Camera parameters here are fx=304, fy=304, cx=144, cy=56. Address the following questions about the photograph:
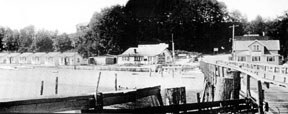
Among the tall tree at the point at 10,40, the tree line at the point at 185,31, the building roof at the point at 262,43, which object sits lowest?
the tall tree at the point at 10,40

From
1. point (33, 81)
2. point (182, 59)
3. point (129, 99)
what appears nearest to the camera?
point (129, 99)

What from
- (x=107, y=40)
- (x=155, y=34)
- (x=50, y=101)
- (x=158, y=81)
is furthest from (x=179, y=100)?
(x=155, y=34)

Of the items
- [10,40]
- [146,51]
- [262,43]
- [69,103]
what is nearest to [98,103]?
[69,103]

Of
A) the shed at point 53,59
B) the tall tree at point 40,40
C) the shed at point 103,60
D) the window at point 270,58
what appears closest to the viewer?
the tall tree at point 40,40

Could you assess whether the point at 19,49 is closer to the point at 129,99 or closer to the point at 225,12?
the point at 129,99

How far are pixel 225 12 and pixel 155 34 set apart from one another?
39.0ft

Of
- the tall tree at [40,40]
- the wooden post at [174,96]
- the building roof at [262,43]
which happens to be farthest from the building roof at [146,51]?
the wooden post at [174,96]

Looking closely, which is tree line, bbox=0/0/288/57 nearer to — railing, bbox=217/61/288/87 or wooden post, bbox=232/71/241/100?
railing, bbox=217/61/288/87

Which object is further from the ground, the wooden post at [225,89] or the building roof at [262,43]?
the building roof at [262,43]

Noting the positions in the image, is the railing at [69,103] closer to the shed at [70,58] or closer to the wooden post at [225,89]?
the wooden post at [225,89]

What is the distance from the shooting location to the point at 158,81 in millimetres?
24922

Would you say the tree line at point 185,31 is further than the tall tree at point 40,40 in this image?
Yes

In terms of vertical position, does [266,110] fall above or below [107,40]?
below

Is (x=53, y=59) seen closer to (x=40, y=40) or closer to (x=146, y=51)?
(x=146, y=51)
